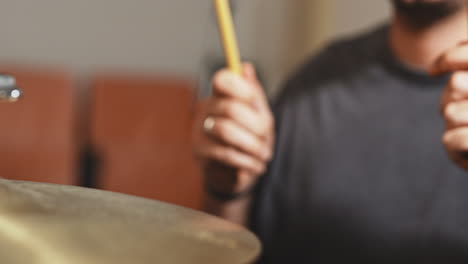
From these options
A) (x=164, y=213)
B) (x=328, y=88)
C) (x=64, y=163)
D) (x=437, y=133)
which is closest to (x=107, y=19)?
(x=64, y=163)

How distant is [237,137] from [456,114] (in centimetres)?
24

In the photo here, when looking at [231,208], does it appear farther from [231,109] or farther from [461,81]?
[461,81]

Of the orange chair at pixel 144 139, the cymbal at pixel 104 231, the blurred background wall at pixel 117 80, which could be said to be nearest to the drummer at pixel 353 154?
the cymbal at pixel 104 231

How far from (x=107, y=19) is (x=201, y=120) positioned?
4.27 feet

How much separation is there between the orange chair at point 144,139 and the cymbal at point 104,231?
142cm

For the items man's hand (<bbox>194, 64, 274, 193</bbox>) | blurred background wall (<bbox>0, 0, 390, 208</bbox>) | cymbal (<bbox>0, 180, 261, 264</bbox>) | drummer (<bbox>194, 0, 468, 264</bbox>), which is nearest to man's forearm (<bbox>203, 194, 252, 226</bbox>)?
drummer (<bbox>194, 0, 468, 264</bbox>)

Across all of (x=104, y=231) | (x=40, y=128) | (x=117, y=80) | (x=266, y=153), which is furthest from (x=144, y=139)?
(x=104, y=231)

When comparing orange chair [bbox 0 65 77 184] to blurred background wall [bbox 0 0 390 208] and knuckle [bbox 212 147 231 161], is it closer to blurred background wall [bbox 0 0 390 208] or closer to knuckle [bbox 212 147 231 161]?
blurred background wall [bbox 0 0 390 208]

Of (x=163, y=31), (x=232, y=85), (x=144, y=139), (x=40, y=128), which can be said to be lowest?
(x=144, y=139)

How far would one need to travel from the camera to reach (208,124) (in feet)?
2.35

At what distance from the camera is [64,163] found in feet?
5.77

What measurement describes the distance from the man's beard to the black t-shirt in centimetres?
7

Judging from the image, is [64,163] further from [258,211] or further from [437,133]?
[437,133]

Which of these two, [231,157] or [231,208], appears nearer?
[231,157]
